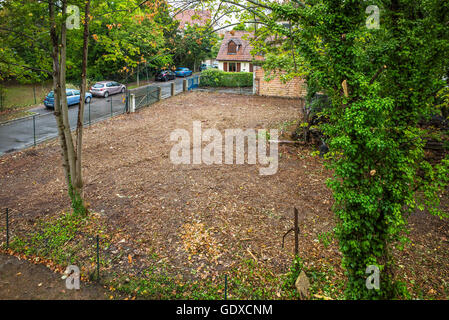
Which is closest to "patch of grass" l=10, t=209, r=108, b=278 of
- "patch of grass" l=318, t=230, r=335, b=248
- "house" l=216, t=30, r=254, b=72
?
"patch of grass" l=318, t=230, r=335, b=248

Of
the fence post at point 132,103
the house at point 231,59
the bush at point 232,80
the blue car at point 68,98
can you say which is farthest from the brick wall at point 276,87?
the blue car at point 68,98

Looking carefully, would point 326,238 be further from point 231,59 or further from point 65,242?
point 231,59

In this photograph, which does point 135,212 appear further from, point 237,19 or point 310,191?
point 237,19

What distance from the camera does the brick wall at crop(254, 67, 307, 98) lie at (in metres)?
27.0

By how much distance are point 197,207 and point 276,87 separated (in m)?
21.4

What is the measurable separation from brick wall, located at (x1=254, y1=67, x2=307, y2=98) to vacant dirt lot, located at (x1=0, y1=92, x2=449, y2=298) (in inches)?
586

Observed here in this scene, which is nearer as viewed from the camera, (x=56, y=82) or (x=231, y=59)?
(x=56, y=82)

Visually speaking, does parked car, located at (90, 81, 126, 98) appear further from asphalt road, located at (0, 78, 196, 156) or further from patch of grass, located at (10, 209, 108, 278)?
patch of grass, located at (10, 209, 108, 278)

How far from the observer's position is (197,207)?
8.88 meters

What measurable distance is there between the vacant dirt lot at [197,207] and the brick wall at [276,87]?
14.9 m

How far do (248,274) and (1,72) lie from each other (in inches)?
342

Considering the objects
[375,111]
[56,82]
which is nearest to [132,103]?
[56,82]

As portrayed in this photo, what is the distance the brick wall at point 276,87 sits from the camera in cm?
2697
